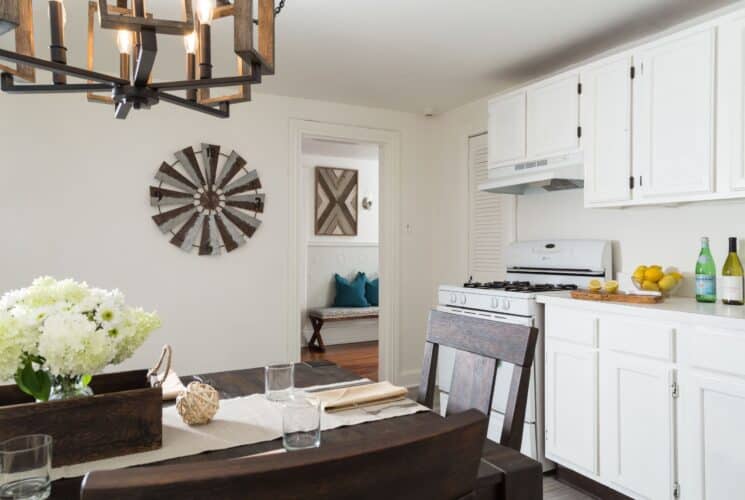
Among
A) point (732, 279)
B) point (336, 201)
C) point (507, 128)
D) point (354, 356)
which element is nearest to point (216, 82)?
point (732, 279)

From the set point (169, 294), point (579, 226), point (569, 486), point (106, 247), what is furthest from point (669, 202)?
point (106, 247)

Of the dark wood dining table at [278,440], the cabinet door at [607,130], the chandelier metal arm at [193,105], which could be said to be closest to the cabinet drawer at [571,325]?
the cabinet door at [607,130]

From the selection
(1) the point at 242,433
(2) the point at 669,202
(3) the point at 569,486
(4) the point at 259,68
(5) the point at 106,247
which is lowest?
(3) the point at 569,486

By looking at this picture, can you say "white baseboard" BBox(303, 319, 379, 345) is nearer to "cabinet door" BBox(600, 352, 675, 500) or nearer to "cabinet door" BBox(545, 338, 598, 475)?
"cabinet door" BBox(545, 338, 598, 475)

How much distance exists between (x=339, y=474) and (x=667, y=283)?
2.45 m

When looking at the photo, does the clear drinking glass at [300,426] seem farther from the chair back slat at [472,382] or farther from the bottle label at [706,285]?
the bottle label at [706,285]

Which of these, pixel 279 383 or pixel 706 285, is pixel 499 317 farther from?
pixel 279 383

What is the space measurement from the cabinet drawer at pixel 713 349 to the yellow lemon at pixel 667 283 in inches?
18.8

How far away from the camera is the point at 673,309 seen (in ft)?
7.08

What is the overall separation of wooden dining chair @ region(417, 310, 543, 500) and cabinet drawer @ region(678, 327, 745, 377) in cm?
106

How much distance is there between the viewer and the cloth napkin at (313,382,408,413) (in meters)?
1.40

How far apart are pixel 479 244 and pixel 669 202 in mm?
1714

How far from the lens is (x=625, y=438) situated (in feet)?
7.63

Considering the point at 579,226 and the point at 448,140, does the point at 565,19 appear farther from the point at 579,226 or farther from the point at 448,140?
the point at 448,140
